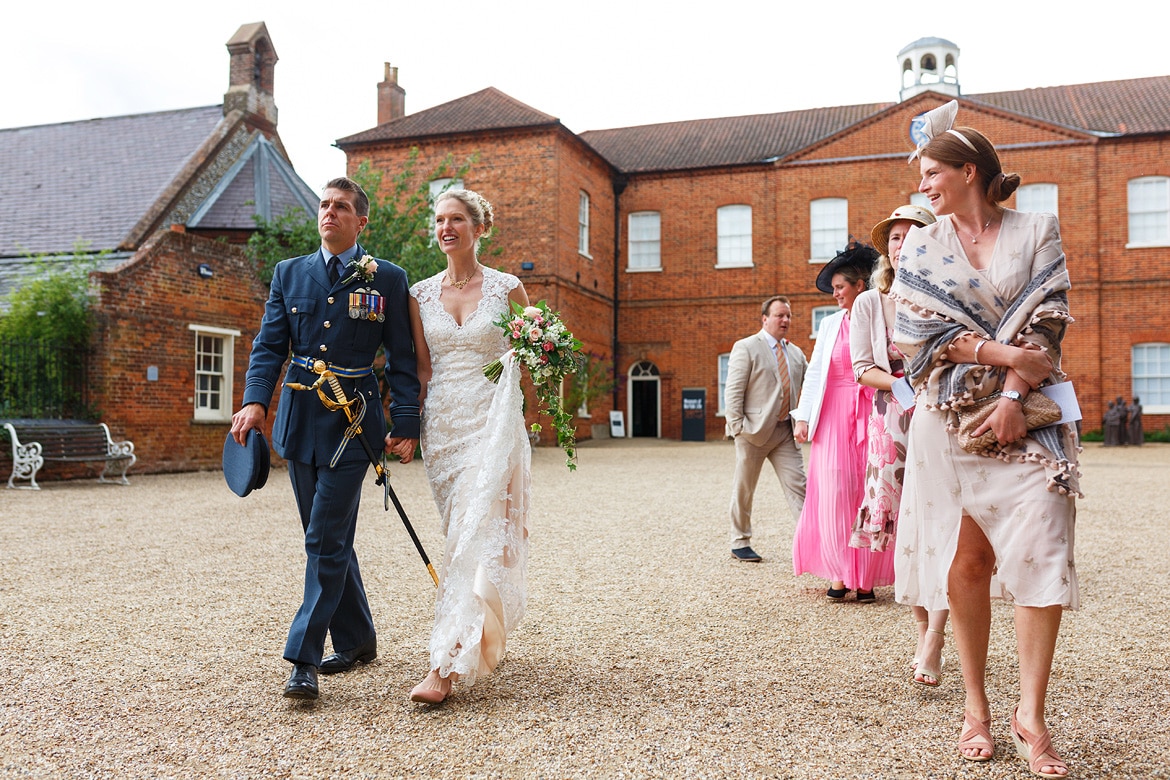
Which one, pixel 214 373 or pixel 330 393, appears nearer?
pixel 330 393

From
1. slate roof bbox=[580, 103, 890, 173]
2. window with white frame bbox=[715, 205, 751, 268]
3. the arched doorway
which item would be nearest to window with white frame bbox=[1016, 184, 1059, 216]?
slate roof bbox=[580, 103, 890, 173]

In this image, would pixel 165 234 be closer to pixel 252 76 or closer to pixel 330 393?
pixel 252 76

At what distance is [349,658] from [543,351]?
1662mm

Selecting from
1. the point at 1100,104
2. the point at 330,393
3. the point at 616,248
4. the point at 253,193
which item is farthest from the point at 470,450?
the point at 1100,104

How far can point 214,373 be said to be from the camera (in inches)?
631

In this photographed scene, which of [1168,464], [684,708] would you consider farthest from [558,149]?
[684,708]

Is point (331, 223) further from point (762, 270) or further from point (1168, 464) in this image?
point (762, 270)

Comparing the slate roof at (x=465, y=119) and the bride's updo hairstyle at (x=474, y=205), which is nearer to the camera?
the bride's updo hairstyle at (x=474, y=205)

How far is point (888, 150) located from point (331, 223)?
2532cm

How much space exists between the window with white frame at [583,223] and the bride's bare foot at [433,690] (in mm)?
22812

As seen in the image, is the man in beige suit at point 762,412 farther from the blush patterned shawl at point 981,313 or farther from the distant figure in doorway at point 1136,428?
the distant figure in doorway at point 1136,428

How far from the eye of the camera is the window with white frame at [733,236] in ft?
91.1

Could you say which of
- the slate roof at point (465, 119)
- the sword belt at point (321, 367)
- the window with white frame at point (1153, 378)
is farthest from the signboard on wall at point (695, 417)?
the sword belt at point (321, 367)

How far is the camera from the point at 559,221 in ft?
79.6
